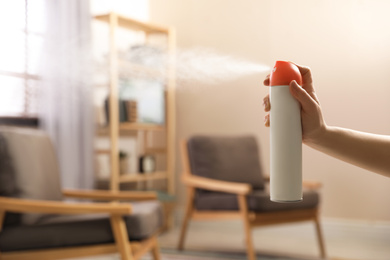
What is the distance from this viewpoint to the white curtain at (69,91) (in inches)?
101

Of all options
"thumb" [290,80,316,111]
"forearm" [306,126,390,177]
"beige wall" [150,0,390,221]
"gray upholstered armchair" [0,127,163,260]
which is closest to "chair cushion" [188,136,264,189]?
"beige wall" [150,0,390,221]

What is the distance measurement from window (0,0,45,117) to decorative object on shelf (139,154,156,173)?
2.81 feet

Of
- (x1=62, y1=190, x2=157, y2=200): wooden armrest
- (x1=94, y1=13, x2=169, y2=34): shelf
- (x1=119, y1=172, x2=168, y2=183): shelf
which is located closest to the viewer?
(x1=62, y1=190, x2=157, y2=200): wooden armrest

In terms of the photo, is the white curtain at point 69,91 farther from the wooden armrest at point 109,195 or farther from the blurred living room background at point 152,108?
the wooden armrest at point 109,195

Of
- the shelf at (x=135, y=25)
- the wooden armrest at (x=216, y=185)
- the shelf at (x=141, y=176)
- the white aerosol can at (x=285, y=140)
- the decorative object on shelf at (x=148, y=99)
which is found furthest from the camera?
the decorative object on shelf at (x=148, y=99)

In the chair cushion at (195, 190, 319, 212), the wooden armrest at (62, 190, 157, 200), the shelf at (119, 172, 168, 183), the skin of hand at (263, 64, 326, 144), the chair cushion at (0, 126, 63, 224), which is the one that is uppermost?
the skin of hand at (263, 64, 326, 144)

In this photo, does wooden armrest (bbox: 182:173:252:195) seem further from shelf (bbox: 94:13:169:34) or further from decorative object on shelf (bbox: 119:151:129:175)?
shelf (bbox: 94:13:169:34)

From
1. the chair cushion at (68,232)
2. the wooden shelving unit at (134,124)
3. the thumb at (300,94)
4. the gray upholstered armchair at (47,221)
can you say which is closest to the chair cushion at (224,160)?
the wooden shelving unit at (134,124)

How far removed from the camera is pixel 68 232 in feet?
5.53

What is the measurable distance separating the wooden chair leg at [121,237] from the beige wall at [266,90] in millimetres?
692

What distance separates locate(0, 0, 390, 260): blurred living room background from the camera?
2.45 m

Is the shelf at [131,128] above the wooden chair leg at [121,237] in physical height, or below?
above

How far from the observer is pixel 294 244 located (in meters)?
2.91

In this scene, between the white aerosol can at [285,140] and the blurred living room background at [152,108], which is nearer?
the white aerosol can at [285,140]
